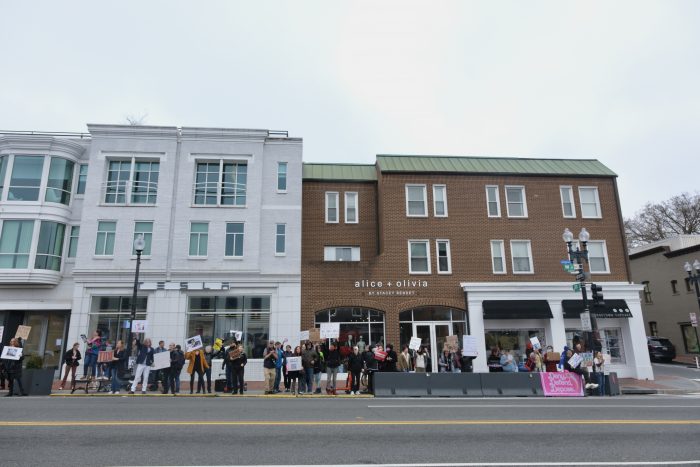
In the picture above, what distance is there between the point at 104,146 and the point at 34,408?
16865 millimetres

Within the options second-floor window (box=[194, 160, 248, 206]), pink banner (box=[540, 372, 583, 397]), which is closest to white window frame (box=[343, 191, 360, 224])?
second-floor window (box=[194, 160, 248, 206])

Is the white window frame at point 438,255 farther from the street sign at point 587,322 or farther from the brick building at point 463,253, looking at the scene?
the street sign at point 587,322

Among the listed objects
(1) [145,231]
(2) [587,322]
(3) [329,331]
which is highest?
(1) [145,231]

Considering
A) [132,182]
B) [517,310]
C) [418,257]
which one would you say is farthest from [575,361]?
→ [132,182]

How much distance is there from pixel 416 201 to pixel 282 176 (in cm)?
746

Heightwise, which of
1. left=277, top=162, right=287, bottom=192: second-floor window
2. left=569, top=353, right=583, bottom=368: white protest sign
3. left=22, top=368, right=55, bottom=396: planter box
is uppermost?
left=277, top=162, right=287, bottom=192: second-floor window

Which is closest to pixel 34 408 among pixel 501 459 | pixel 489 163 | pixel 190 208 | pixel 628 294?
pixel 501 459

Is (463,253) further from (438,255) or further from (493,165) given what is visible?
(493,165)

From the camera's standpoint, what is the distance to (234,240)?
24531mm

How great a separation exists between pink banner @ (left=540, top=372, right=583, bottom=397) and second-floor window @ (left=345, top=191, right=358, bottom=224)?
12939 mm

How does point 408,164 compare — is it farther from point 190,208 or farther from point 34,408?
point 34,408

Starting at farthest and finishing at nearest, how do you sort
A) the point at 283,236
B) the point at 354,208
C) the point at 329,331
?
the point at 354,208, the point at 283,236, the point at 329,331

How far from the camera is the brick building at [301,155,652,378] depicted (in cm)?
2383

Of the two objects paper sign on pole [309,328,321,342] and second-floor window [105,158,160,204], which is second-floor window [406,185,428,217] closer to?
paper sign on pole [309,328,321,342]
